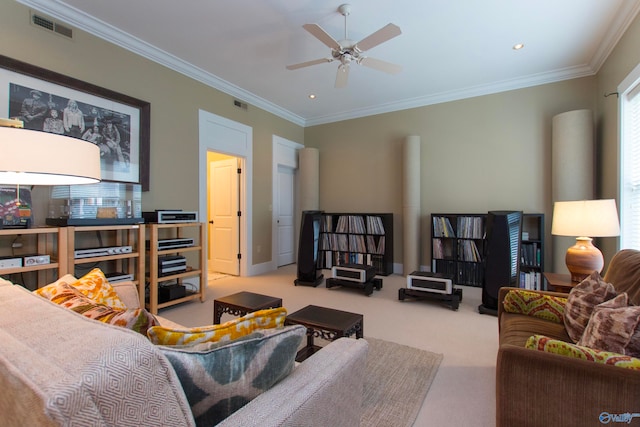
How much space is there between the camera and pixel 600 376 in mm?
985

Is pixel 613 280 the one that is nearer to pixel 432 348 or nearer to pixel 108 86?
pixel 432 348

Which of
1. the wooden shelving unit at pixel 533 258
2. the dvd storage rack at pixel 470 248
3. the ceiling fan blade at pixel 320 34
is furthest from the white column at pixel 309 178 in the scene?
the wooden shelving unit at pixel 533 258

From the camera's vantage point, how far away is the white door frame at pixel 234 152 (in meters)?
3.89

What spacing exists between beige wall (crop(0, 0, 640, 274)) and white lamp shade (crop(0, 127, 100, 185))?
208 centimetres

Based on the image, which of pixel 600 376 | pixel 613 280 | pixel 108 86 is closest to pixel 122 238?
pixel 108 86

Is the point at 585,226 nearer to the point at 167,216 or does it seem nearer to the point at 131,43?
the point at 167,216

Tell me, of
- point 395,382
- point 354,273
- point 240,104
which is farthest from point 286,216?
point 395,382

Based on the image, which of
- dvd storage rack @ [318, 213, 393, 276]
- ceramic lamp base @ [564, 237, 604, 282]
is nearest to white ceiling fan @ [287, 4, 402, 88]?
ceramic lamp base @ [564, 237, 604, 282]

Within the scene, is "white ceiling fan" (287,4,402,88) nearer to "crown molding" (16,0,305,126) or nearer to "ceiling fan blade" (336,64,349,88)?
"ceiling fan blade" (336,64,349,88)

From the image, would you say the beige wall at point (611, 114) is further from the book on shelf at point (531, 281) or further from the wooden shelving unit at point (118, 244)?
the wooden shelving unit at point (118, 244)

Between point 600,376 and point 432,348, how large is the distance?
1.40 m

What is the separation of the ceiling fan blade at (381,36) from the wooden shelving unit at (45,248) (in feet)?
9.33

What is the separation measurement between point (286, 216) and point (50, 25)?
385 centimetres

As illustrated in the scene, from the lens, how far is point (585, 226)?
2.22m
